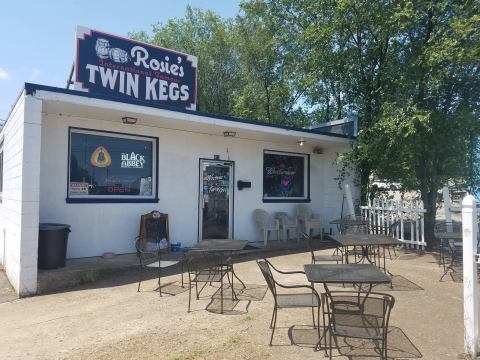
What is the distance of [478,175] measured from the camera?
9.95 meters

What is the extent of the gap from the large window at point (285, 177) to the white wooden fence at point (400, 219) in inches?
76.8

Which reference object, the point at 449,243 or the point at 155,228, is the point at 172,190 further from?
the point at 449,243

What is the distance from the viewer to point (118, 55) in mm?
9320

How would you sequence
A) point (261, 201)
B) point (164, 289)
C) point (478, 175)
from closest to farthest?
point (164, 289) < point (478, 175) < point (261, 201)

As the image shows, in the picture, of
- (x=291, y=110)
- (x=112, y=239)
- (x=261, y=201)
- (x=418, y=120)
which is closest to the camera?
(x=112, y=239)

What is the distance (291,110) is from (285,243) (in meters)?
12.7

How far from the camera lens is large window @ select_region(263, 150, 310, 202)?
36.7 feet

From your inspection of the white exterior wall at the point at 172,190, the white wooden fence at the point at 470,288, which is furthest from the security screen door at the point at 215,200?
the white wooden fence at the point at 470,288

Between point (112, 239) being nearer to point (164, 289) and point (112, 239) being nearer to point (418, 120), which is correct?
point (164, 289)

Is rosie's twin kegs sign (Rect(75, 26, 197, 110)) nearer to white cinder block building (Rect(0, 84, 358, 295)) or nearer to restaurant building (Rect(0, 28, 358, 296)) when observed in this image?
restaurant building (Rect(0, 28, 358, 296))

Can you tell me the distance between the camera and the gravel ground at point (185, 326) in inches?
156

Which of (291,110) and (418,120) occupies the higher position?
(291,110)

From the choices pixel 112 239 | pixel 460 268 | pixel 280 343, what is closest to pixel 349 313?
pixel 280 343

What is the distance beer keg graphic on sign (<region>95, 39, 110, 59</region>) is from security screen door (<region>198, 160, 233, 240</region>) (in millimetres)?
3255
